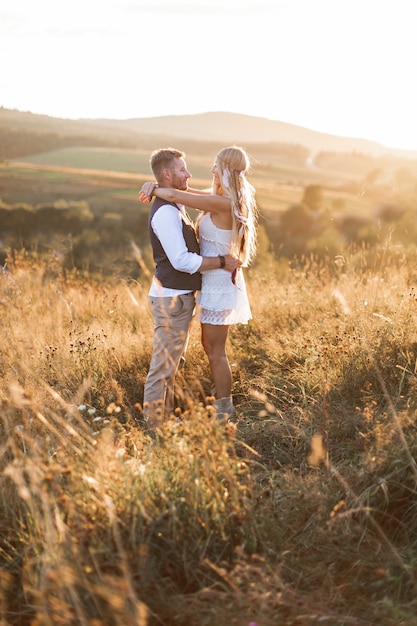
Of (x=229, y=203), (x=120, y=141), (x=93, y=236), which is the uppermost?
(x=120, y=141)

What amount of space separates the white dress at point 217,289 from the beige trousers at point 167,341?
5.1 inches

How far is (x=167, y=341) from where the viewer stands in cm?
488

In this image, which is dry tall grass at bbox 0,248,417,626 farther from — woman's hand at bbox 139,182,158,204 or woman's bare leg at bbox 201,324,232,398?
woman's hand at bbox 139,182,158,204

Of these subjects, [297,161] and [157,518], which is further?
[297,161]

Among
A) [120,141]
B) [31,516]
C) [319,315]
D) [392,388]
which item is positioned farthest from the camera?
[120,141]

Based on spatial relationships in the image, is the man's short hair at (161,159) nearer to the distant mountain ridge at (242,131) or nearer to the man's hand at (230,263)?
the man's hand at (230,263)

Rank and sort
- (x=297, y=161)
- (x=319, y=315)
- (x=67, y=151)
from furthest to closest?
1. (x=297, y=161)
2. (x=67, y=151)
3. (x=319, y=315)

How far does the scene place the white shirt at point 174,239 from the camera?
4609 millimetres

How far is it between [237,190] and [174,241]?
0.60 m

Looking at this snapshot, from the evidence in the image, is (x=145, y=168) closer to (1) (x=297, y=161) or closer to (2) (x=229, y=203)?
(1) (x=297, y=161)

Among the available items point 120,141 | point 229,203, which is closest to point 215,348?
point 229,203

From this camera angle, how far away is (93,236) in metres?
55.0

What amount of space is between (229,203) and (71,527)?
2.64 m

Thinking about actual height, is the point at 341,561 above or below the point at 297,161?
below
